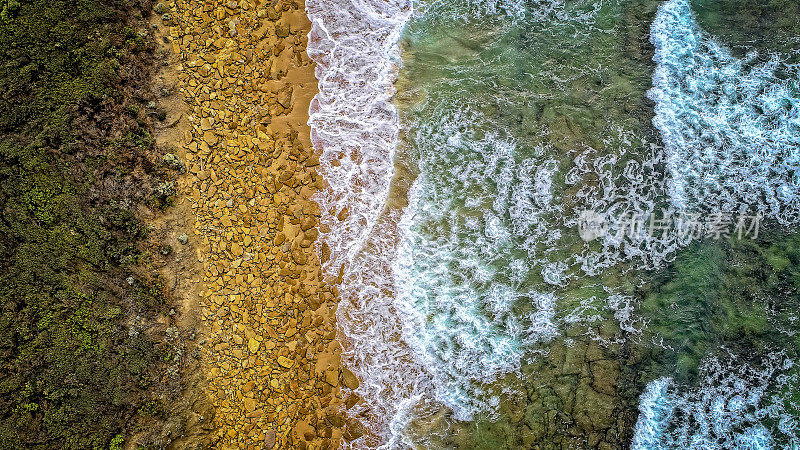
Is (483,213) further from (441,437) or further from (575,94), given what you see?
(441,437)

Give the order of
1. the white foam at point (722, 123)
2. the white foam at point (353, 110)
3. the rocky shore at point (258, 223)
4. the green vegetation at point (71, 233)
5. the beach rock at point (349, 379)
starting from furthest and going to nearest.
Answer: the white foam at point (722, 123), the white foam at point (353, 110), the beach rock at point (349, 379), the rocky shore at point (258, 223), the green vegetation at point (71, 233)

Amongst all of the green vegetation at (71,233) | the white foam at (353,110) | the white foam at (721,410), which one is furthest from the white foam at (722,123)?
the green vegetation at (71,233)

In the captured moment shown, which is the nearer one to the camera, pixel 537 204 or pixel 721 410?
pixel 721 410

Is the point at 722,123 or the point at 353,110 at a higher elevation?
the point at 722,123

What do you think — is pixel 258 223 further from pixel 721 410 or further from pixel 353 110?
pixel 721 410

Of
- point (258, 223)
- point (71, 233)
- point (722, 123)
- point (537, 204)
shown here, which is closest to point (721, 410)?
point (537, 204)

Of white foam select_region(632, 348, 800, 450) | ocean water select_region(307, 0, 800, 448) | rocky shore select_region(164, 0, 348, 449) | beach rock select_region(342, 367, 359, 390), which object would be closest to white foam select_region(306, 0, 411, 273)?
ocean water select_region(307, 0, 800, 448)

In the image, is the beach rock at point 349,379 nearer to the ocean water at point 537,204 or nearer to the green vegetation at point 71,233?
the ocean water at point 537,204
